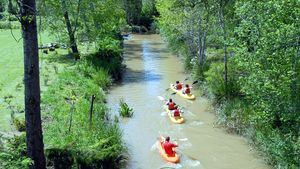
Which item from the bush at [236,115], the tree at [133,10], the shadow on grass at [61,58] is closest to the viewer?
the bush at [236,115]

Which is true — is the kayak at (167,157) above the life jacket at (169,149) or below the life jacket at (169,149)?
below

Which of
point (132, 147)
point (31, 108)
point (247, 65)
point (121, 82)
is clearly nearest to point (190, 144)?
point (132, 147)

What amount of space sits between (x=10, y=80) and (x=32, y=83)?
12.5 m

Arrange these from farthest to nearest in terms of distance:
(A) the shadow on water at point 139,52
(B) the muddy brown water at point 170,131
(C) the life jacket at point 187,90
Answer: (A) the shadow on water at point 139,52 < (C) the life jacket at point 187,90 < (B) the muddy brown water at point 170,131

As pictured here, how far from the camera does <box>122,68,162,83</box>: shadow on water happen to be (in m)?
24.8

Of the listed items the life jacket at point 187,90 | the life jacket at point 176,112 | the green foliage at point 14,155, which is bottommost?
the life jacket at point 176,112

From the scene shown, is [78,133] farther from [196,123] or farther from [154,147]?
[196,123]

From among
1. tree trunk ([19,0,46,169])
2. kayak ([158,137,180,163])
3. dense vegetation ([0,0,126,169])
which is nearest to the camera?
tree trunk ([19,0,46,169])

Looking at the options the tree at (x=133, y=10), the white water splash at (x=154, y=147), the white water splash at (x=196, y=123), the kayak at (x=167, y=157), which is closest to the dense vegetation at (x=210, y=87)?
the white water splash at (x=196, y=123)

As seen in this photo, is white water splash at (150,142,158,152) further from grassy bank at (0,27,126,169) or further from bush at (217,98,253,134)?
bush at (217,98,253,134)

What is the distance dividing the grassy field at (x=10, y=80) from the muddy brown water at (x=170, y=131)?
406cm

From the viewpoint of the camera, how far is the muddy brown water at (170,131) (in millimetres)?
13414

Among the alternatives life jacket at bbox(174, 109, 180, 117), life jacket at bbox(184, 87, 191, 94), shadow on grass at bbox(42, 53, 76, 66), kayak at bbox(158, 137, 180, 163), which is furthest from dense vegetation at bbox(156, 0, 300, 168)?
shadow on grass at bbox(42, 53, 76, 66)

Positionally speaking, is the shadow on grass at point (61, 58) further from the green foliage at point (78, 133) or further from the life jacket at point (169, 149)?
the life jacket at point (169, 149)
